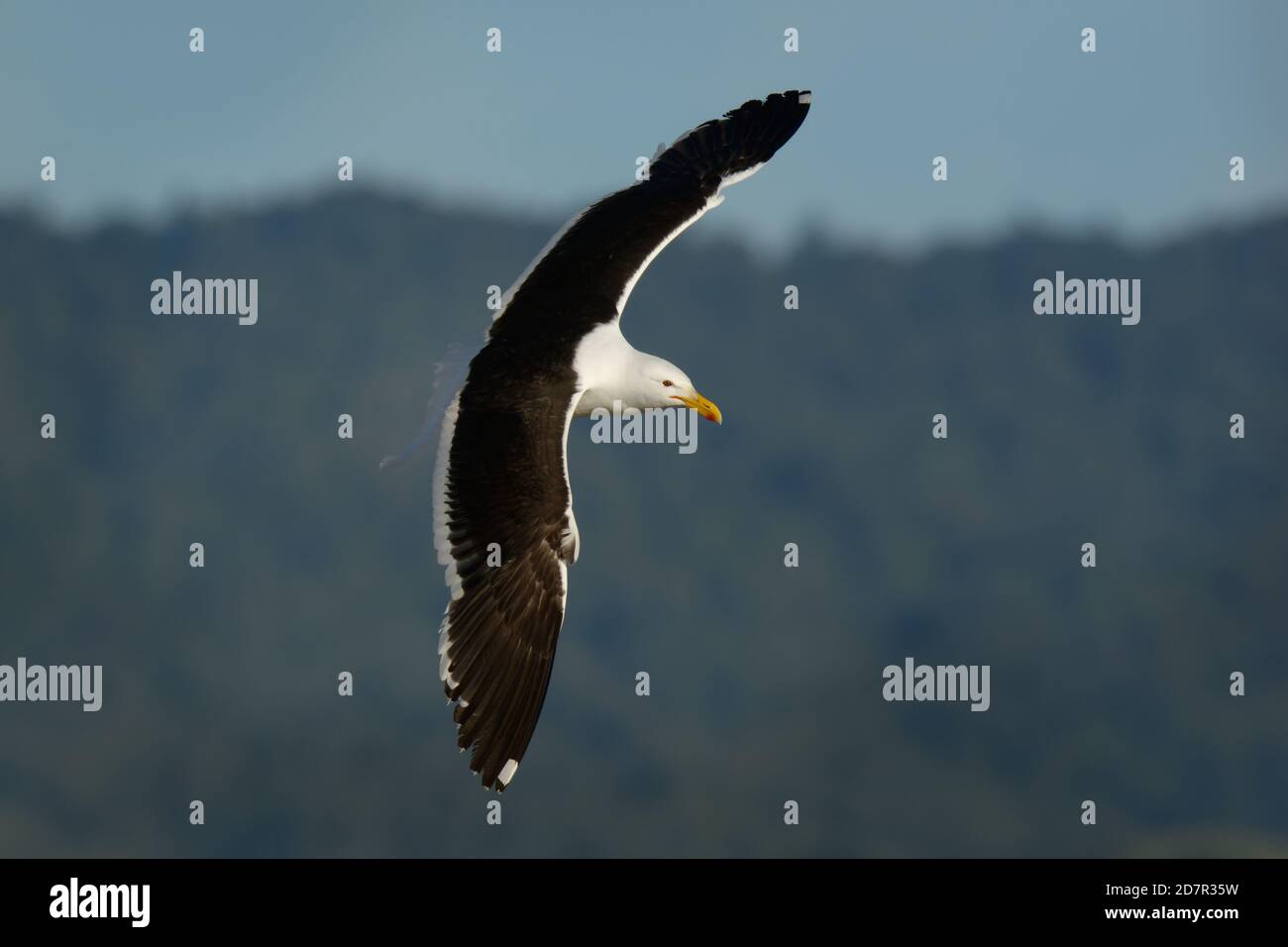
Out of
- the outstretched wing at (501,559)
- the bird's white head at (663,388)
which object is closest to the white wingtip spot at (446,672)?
the outstretched wing at (501,559)

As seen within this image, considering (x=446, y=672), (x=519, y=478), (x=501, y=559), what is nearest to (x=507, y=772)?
(x=446, y=672)

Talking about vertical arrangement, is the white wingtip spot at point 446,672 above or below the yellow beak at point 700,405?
below

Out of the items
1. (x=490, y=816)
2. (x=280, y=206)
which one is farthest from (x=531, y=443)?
(x=280, y=206)

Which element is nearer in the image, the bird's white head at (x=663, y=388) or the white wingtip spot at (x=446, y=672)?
the white wingtip spot at (x=446, y=672)

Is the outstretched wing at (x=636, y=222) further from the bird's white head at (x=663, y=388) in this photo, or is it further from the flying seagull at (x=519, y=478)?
the bird's white head at (x=663, y=388)

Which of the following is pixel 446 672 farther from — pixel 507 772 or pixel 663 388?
pixel 663 388

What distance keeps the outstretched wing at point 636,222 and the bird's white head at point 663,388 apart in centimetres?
33

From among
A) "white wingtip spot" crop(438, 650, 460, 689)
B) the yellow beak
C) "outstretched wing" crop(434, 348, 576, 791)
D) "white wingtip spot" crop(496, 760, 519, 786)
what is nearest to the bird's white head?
the yellow beak

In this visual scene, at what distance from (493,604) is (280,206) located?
72792 mm

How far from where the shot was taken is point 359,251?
232 ft

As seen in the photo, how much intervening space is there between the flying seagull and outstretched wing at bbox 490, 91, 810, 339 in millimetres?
13

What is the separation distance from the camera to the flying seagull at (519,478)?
21.4ft

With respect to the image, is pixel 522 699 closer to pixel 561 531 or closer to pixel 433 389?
pixel 561 531

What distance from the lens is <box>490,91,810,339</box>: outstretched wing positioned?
24.2 ft
